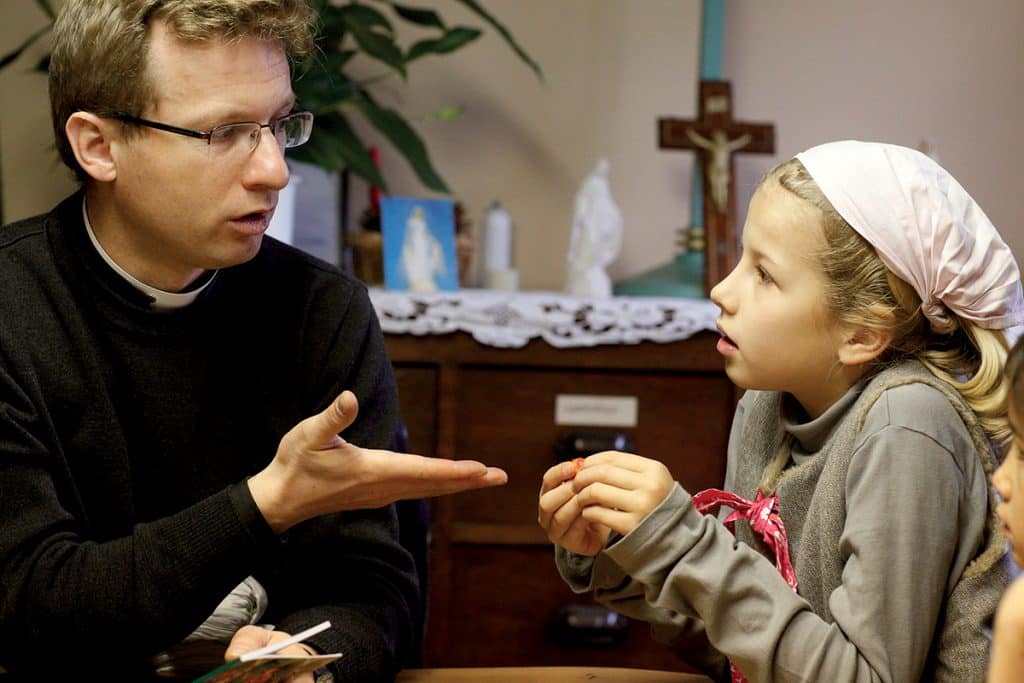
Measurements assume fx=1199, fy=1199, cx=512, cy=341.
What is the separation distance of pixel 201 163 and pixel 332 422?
1.47 feet

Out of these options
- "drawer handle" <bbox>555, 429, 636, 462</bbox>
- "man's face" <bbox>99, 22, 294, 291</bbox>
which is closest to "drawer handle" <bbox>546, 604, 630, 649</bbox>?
"drawer handle" <bbox>555, 429, 636, 462</bbox>

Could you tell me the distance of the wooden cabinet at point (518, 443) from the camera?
7.57ft

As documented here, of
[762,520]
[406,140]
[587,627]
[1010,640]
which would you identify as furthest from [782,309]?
[406,140]

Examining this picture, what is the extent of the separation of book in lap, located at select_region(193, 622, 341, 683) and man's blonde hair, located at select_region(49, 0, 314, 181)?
0.68m

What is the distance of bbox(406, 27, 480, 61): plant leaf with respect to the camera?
2.56 metres

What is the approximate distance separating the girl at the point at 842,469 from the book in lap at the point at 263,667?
26 cm

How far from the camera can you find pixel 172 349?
1.34 m

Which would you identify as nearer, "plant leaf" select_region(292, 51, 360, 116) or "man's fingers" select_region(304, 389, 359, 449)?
"man's fingers" select_region(304, 389, 359, 449)

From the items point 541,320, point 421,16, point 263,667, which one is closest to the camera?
point 263,667

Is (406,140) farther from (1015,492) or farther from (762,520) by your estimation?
(1015,492)

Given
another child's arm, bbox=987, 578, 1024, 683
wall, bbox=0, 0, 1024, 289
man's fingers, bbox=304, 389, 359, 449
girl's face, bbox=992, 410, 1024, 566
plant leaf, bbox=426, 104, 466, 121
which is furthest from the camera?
wall, bbox=0, 0, 1024, 289

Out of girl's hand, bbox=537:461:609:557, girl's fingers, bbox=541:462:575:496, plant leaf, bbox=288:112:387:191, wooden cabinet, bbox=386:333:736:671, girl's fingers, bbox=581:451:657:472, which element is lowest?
wooden cabinet, bbox=386:333:736:671

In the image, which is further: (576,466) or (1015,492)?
(576,466)

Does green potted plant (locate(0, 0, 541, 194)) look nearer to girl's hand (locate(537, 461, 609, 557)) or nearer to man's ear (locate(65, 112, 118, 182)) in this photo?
man's ear (locate(65, 112, 118, 182))
